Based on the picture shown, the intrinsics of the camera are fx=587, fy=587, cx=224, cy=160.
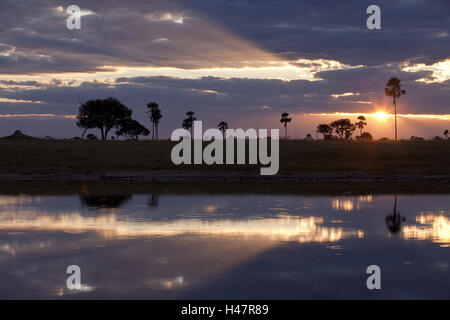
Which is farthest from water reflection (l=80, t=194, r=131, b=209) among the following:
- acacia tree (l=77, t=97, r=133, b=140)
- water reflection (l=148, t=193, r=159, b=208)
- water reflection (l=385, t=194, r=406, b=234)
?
acacia tree (l=77, t=97, r=133, b=140)

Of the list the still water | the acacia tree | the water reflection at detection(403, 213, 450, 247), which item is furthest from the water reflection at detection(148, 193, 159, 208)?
the acacia tree

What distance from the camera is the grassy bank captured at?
5934 cm

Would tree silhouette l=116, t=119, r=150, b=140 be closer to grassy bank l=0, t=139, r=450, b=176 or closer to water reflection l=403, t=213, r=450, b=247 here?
grassy bank l=0, t=139, r=450, b=176

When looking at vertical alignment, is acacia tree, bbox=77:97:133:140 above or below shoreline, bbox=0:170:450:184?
above

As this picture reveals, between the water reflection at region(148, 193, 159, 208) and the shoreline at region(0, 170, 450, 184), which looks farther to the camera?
the shoreline at region(0, 170, 450, 184)

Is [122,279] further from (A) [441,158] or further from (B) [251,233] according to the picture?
(A) [441,158]

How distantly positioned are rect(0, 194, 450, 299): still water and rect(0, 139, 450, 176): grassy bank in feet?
98.4

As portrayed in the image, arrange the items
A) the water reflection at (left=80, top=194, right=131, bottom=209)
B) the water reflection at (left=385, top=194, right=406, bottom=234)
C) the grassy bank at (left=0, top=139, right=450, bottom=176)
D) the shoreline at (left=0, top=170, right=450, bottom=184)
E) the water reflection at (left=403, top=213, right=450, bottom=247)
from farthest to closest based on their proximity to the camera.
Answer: the grassy bank at (left=0, top=139, right=450, bottom=176) → the shoreline at (left=0, top=170, right=450, bottom=184) → the water reflection at (left=80, top=194, right=131, bottom=209) → the water reflection at (left=385, top=194, right=406, bottom=234) → the water reflection at (left=403, top=213, right=450, bottom=247)

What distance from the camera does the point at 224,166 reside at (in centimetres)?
6028

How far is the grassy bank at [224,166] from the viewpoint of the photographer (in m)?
59.3

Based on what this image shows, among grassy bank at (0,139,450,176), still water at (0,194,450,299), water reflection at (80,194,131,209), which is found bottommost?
still water at (0,194,450,299)

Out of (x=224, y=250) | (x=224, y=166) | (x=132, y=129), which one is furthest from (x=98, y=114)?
(x=224, y=250)

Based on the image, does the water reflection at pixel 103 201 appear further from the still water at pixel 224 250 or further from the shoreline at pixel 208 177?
the shoreline at pixel 208 177

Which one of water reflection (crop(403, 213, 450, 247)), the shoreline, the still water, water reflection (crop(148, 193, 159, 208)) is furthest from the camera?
the shoreline
